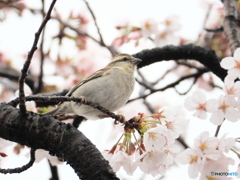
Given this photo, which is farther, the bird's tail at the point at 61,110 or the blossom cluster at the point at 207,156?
the bird's tail at the point at 61,110

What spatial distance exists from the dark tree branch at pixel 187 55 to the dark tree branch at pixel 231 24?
22 cm

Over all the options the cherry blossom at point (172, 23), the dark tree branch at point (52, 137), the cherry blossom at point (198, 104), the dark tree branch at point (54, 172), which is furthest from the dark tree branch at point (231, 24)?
the dark tree branch at point (54, 172)

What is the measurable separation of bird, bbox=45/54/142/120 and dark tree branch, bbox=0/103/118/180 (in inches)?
38.9

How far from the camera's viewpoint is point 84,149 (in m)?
1.66

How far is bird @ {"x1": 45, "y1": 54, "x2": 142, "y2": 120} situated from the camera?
9.37 ft

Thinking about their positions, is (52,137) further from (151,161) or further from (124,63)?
(124,63)

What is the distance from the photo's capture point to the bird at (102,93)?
9.37ft

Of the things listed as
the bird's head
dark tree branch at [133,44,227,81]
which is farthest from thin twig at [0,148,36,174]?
the bird's head

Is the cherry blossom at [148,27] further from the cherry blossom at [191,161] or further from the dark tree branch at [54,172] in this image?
the cherry blossom at [191,161]

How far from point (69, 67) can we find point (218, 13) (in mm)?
2255

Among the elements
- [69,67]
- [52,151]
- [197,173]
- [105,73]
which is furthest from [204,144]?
[69,67]

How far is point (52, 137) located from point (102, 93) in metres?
1.24

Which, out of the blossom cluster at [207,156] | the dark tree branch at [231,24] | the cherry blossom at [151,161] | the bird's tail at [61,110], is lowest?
the blossom cluster at [207,156]

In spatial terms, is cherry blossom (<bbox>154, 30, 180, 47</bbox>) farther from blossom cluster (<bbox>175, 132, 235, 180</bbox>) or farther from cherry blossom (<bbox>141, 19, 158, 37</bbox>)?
blossom cluster (<bbox>175, 132, 235, 180</bbox>)
